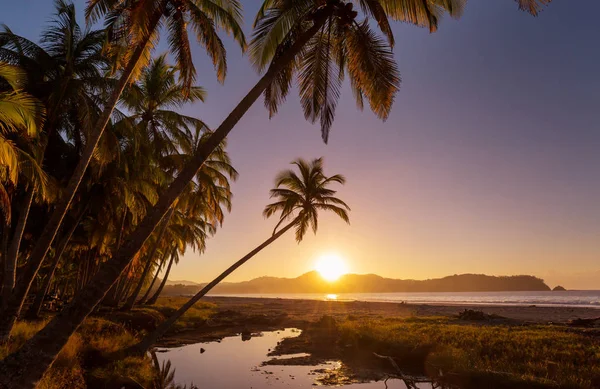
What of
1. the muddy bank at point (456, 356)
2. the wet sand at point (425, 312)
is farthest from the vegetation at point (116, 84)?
the wet sand at point (425, 312)

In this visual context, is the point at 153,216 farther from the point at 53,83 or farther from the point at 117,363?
the point at 53,83

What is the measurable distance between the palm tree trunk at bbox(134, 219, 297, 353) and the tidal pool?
1265mm

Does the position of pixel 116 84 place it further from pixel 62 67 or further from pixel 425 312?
pixel 425 312

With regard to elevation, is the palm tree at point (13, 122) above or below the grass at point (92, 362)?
above

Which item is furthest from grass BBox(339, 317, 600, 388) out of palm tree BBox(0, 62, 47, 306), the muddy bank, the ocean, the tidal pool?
the ocean

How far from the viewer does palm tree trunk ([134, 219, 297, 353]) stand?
13133 mm

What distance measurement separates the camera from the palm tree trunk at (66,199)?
8602mm

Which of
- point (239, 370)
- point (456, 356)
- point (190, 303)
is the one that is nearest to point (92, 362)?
point (239, 370)

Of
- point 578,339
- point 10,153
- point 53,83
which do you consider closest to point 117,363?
point 10,153

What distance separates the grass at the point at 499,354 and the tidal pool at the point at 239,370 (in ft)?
6.11

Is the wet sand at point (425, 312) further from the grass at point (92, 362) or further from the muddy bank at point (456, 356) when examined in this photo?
the grass at point (92, 362)

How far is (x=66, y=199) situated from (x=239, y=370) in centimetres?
830

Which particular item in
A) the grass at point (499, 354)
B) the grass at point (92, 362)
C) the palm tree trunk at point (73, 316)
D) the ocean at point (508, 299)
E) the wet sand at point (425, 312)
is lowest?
the ocean at point (508, 299)

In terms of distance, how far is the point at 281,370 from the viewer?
12.8 metres
